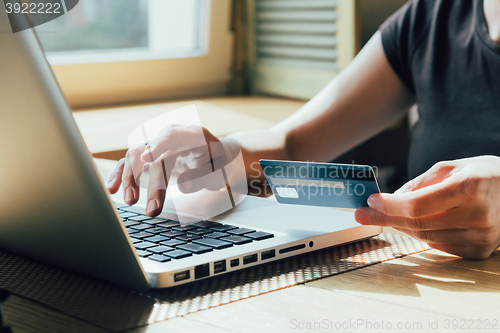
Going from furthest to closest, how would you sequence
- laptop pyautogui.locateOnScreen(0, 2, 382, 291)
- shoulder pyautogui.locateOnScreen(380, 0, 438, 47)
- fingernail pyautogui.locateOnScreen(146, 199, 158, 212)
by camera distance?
shoulder pyautogui.locateOnScreen(380, 0, 438, 47) < fingernail pyautogui.locateOnScreen(146, 199, 158, 212) < laptop pyautogui.locateOnScreen(0, 2, 382, 291)

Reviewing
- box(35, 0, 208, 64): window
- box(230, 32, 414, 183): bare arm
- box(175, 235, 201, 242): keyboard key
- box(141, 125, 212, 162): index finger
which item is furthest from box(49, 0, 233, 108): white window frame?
box(175, 235, 201, 242): keyboard key

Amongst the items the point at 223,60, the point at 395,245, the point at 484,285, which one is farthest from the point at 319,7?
the point at 484,285

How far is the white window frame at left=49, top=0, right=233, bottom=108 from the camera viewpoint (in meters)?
1.48

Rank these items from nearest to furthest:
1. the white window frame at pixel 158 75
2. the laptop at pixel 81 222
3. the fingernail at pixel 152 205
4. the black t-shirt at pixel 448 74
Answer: the laptop at pixel 81 222
the fingernail at pixel 152 205
the black t-shirt at pixel 448 74
the white window frame at pixel 158 75

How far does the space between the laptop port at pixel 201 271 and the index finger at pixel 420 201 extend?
18 centimetres

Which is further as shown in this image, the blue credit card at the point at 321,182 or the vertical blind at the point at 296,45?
the vertical blind at the point at 296,45

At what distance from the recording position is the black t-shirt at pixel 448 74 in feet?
2.75

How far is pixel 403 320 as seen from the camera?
38 centimetres

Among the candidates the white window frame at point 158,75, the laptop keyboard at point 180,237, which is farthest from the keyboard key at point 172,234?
the white window frame at point 158,75

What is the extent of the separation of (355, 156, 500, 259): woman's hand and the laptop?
64 millimetres

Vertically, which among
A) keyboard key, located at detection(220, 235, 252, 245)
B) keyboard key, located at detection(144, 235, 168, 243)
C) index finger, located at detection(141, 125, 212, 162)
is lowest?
keyboard key, located at detection(220, 235, 252, 245)

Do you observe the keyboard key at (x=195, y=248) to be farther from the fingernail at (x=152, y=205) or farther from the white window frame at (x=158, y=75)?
the white window frame at (x=158, y=75)

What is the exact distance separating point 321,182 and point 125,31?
138 cm

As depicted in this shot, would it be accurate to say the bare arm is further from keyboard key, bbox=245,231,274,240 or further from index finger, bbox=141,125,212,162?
keyboard key, bbox=245,231,274,240
